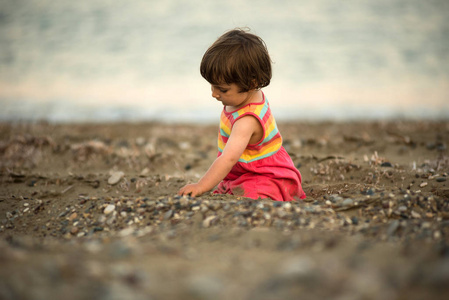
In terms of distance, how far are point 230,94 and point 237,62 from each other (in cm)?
32

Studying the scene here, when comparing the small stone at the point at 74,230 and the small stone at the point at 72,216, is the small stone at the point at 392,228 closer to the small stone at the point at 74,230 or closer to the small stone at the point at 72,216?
the small stone at the point at 74,230

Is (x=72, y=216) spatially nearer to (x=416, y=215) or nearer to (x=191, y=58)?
(x=416, y=215)

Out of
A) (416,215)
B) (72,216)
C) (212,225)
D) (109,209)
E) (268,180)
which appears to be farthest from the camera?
(268,180)

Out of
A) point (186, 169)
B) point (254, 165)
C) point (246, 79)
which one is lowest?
point (186, 169)

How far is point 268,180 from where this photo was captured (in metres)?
4.04

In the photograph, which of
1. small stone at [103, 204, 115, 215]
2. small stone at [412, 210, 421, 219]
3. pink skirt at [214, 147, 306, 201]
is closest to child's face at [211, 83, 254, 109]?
pink skirt at [214, 147, 306, 201]

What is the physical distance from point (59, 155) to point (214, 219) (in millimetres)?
4130

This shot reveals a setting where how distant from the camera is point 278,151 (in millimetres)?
4234

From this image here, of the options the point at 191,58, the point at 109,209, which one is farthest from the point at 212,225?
the point at 191,58

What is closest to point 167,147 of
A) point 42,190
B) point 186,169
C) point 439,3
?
point 186,169

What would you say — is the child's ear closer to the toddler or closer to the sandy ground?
the toddler

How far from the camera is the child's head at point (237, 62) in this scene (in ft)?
12.5

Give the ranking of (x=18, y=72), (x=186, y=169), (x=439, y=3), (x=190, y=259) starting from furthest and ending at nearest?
(x=439, y=3)
(x=18, y=72)
(x=186, y=169)
(x=190, y=259)

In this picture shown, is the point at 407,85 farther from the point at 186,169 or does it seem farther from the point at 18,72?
the point at 18,72
